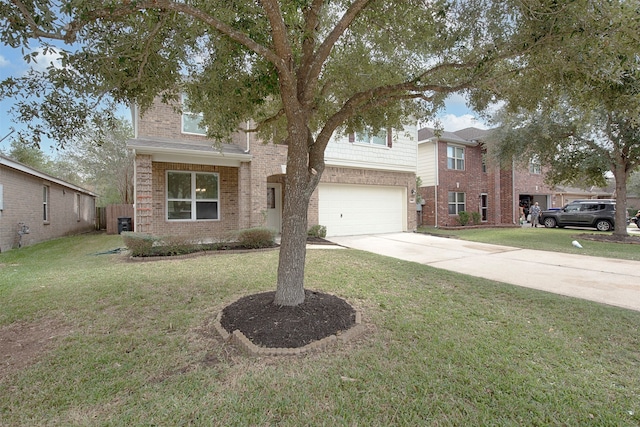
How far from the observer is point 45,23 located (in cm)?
276

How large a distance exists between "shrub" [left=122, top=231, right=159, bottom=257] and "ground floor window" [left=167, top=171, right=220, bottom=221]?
126 inches

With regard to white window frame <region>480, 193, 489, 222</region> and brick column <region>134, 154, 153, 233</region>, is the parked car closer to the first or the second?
white window frame <region>480, 193, 489, 222</region>

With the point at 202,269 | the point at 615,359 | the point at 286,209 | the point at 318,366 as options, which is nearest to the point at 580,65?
the point at 615,359

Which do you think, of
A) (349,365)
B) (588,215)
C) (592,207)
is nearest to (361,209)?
(349,365)

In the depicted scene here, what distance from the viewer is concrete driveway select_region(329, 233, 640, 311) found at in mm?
5329

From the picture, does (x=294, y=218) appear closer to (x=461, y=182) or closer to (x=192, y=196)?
(x=192, y=196)

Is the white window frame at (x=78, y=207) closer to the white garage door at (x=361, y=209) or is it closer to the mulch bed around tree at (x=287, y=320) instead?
the white garage door at (x=361, y=209)

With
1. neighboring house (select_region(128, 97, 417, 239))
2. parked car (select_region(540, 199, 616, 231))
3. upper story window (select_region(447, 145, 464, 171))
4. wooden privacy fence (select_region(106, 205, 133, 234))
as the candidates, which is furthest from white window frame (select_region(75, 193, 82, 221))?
parked car (select_region(540, 199, 616, 231))

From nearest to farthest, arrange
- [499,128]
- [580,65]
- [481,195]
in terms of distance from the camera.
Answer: [580,65]
[499,128]
[481,195]

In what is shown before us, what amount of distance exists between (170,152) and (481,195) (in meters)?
18.5

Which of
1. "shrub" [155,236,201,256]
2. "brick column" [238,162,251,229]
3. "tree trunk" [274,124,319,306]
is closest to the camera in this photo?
"tree trunk" [274,124,319,306]

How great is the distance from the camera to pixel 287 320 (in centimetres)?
361

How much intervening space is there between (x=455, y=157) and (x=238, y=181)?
13.7 m

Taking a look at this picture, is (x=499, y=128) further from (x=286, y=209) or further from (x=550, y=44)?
(x=286, y=209)
